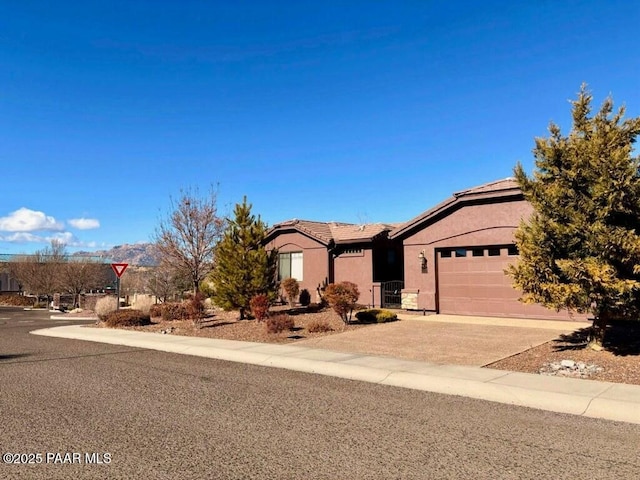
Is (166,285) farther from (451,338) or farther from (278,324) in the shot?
(451,338)

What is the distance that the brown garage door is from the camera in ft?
58.6

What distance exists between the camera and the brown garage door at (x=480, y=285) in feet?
58.6

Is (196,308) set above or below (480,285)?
below

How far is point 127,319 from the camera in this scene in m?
19.4

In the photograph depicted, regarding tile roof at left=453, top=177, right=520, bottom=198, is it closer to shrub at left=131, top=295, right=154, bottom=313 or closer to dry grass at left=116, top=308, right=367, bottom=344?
dry grass at left=116, top=308, right=367, bottom=344

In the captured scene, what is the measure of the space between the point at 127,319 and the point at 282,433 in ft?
49.7

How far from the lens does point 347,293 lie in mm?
16797

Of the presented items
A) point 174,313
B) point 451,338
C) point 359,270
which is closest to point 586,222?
point 451,338

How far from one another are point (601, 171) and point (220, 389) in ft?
27.5

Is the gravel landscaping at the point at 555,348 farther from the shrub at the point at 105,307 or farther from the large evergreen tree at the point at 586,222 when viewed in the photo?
the shrub at the point at 105,307

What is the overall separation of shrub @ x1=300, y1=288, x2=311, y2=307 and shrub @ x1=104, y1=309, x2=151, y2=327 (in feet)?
26.2

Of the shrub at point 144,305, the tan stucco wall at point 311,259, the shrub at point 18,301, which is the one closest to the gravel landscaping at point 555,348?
the shrub at point 144,305

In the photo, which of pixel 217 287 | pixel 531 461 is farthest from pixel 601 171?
pixel 217 287

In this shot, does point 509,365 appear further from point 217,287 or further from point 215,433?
point 217,287
